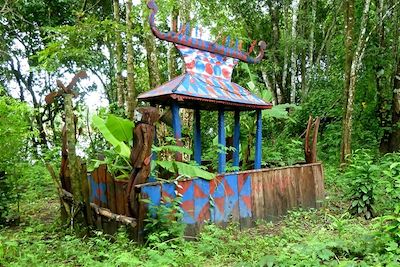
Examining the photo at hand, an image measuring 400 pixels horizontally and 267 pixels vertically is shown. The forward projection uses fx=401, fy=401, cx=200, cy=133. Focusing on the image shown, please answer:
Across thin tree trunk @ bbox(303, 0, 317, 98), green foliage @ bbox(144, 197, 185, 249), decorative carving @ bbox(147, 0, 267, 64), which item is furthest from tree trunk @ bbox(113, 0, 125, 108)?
thin tree trunk @ bbox(303, 0, 317, 98)

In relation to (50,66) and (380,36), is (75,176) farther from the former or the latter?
(380,36)

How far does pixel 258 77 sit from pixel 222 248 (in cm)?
1017

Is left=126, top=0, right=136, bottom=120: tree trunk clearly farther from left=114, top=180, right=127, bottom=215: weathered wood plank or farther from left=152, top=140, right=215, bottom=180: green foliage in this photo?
left=114, top=180, right=127, bottom=215: weathered wood plank

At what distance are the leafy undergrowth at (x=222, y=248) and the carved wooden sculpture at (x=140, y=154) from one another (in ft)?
1.49

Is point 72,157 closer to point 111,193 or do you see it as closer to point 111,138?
point 111,138

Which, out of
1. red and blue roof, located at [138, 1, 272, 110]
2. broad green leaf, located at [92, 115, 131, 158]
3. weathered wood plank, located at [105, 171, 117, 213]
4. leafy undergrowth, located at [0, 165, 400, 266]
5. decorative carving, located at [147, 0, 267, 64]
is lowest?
leafy undergrowth, located at [0, 165, 400, 266]

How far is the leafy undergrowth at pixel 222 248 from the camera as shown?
4.08m

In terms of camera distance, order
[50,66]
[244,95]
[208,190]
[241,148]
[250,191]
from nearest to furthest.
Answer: [208,190] → [250,191] → [244,95] → [241,148] → [50,66]

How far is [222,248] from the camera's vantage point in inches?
199

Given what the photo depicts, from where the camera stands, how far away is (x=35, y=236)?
18.4 ft

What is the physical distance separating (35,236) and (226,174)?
2903mm

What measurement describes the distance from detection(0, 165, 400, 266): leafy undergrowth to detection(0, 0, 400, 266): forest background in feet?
3.12

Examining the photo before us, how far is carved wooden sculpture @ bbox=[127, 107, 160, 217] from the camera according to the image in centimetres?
510

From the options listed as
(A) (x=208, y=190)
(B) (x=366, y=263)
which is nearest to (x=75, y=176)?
(A) (x=208, y=190)
